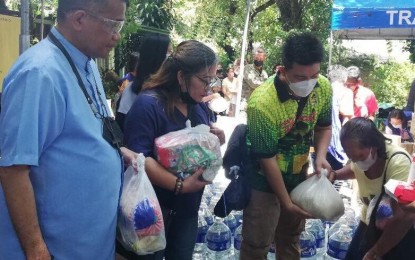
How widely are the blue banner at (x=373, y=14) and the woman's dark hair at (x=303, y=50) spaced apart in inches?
185

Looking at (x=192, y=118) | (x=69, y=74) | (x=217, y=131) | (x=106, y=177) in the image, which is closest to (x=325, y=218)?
(x=217, y=131)

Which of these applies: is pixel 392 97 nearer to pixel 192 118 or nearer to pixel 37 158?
pixel 192 118

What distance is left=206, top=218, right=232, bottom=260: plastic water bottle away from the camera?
3.57 m

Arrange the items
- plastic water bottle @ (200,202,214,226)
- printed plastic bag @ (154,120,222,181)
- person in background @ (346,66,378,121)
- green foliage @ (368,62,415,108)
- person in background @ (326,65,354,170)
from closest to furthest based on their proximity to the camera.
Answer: printed plastic bag @ (154,120,222,181)
plastic water bottle @ (200,202,214,226)
person in background @ (326,65,354,170)
person in background @ (346,66,378,121)
green foliage @ (368,62,415,108)

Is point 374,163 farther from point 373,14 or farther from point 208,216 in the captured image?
point 373,14

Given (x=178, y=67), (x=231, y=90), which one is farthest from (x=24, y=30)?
(x=231, y=90)

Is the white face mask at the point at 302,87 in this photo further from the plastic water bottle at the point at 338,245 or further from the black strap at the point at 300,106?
the plastic water bottle at the point at 338,245

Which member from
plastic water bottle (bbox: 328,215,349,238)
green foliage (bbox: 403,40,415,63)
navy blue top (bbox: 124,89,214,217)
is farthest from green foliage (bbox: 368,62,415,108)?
navy blue top (bbox: 124,89,214,217)

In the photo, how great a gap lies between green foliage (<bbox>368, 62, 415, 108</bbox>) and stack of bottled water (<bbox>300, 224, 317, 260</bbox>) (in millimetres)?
9190

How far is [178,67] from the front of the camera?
229 centimetres

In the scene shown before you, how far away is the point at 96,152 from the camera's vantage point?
1.66 m

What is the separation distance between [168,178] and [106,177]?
493mm

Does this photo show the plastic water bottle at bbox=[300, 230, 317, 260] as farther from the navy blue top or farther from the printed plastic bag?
the printed plastic bag

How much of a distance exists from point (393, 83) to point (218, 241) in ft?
33.1
